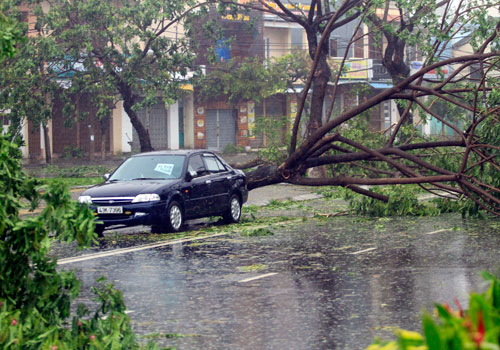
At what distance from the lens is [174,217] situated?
1462 centimetres

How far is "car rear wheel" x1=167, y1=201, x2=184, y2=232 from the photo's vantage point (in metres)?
14.4

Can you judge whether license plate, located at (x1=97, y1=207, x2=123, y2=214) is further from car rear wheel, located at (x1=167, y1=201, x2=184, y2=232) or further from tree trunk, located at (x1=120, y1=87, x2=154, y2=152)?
tree trunk, located at (x1=120, y1=87, x2=154, y2=152)

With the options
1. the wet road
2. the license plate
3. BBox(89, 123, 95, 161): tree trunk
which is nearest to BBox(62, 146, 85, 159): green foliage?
BBox(89, 123, 95, 161): tree trunk

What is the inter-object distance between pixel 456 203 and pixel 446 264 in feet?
23.0

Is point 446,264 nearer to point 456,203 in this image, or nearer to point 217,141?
point 456,203

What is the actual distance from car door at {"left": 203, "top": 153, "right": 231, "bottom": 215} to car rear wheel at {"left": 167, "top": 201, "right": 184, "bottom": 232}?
1.06 meters

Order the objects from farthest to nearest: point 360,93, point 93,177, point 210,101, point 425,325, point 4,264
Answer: point 210,101 < point 93,177 < point 360,93 < point 4,264 < point 425,325

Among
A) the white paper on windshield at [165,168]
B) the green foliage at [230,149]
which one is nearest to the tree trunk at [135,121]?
the white paper on windshield at [165,168]

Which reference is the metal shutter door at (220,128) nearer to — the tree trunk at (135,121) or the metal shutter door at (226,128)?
the metal shutter door at (226,128)

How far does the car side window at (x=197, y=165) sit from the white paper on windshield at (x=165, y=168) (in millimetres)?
388

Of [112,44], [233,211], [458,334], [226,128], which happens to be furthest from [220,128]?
[458,334]

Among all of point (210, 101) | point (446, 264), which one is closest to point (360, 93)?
point (446, 264)

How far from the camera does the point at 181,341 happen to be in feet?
21.6

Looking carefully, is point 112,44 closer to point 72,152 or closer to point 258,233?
point 258,233
